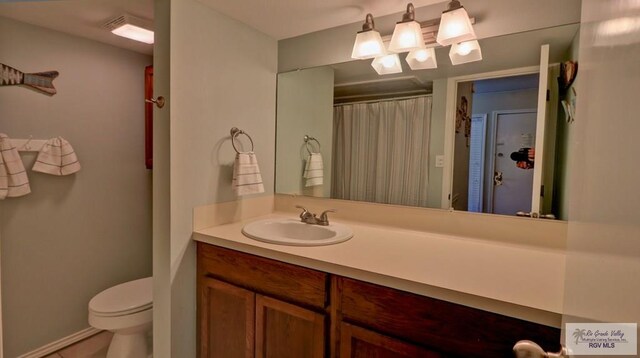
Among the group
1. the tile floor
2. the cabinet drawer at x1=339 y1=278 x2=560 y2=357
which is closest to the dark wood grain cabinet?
the cabinet drawer at x1=339 y1=278 x2=560 y2=357

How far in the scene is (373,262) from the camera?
1.10 meters

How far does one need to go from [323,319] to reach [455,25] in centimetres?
133

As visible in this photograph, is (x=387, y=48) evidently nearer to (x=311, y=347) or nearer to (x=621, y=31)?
(x=621, y=31)

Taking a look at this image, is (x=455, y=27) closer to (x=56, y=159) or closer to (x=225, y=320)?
(x=225, y=320)

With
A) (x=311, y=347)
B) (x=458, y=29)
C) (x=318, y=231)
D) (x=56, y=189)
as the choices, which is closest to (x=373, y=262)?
(x=311, y=347)

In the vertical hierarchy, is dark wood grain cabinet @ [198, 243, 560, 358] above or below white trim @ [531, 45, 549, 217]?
below

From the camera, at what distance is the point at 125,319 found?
1.65 m

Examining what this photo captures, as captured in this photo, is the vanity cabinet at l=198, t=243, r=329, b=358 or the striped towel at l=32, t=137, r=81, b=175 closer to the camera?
the vanity cabinet at l=198, t=243, r=329, b=358

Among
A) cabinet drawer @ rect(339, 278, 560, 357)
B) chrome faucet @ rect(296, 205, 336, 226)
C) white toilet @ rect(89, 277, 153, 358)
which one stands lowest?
white toilet @ rect(89, 277, 153, 358)

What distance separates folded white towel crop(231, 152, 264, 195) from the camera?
61.9 inches

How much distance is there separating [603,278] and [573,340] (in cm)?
17

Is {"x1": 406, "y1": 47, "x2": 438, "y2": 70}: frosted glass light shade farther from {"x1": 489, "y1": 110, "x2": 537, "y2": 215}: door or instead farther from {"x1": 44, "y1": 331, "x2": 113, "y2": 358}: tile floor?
{"x1": 44, "y1": 331, "x2": 113, "y2": 358}: tile floor

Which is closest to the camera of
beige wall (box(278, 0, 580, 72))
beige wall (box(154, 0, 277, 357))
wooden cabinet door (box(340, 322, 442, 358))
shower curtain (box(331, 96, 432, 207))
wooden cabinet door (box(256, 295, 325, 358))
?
wooden cabinet door (box(340, 322, 442, 358))

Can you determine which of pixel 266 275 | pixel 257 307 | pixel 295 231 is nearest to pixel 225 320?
pixel 257 307
